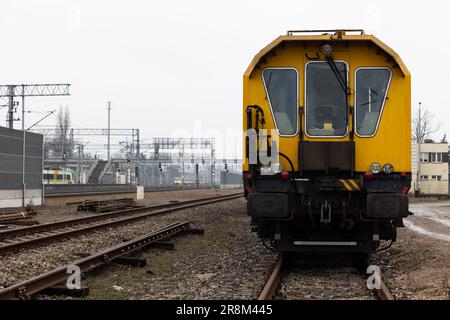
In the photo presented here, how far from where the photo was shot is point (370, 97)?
732cm

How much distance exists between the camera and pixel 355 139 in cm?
725

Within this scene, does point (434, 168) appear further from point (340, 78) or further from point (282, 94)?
point (282, 94)

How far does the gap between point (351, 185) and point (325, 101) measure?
142 cm

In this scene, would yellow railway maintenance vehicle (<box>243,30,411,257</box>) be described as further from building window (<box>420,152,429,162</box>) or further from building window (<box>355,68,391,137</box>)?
building window (<box>420,152,429,162</box>)

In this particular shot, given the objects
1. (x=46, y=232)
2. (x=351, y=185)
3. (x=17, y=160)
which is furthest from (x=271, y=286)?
(x=17, y=160)

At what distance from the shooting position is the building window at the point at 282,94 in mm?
7453

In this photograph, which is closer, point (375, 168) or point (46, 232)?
point (375, 168)

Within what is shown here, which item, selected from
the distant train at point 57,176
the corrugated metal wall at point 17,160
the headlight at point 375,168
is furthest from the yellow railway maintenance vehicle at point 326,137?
the distant train at point 57,176

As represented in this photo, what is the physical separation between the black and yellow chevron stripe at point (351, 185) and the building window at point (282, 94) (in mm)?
1223

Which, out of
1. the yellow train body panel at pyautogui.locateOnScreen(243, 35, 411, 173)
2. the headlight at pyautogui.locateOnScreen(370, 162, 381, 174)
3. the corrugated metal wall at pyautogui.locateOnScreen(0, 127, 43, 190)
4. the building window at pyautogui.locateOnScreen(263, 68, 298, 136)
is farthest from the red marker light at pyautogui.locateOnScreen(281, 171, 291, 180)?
the corrugated metal wall at pyautogui.locateOnScreen(0, 127, 43, 190)

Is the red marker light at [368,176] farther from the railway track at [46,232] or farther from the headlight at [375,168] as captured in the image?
the railway track at [46,232]

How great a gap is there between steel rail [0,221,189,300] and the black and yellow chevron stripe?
4.10m

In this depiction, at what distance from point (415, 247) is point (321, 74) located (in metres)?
5.21
